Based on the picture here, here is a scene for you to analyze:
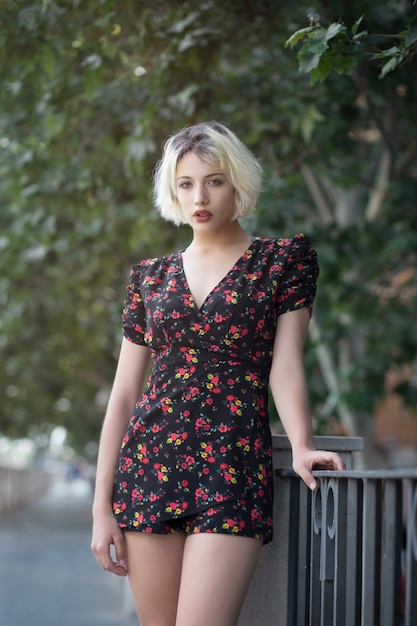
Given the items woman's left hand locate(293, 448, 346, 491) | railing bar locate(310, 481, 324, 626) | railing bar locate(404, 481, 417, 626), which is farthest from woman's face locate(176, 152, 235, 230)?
railing bar locate(404, 481, 417, 626)

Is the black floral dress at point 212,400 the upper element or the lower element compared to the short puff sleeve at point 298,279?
lower

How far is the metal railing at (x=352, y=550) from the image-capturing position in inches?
94.3

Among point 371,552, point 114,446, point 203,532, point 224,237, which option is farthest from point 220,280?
point 371,552

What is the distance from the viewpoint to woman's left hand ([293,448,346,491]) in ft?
9.38

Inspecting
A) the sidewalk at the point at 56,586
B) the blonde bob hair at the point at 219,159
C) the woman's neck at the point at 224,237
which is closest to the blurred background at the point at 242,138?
the blonde bob hair at the point at 219,159

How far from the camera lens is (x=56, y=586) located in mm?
12430

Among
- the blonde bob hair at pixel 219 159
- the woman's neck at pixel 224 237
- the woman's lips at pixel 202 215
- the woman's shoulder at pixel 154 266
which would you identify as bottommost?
the woman's shoulder at pixel 154 266

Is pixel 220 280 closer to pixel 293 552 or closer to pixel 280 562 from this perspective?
pixel 293 552

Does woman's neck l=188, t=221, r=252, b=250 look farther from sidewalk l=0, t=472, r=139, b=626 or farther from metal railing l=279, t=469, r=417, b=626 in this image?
sidewalk l=0, t=472, r=139, b=626

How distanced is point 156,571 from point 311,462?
0.55 metres

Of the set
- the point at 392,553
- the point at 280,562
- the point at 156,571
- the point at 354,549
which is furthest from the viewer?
the point at 280,562

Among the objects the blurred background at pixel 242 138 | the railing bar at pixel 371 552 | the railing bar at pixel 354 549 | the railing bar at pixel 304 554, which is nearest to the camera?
the railing bar at pixel 371 552

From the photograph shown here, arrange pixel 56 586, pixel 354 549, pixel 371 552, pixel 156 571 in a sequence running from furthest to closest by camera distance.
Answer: pixel 56 586, pixel 156 571, pixel 354 549, pixel 371 552

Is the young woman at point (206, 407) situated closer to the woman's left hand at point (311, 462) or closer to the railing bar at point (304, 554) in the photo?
the woman's left hand at point (311, 462)
